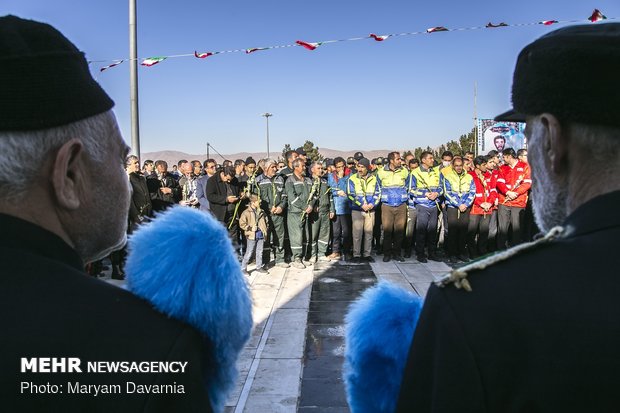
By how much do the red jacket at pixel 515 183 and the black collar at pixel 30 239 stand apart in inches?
363

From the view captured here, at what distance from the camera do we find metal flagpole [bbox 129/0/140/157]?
8156 mm

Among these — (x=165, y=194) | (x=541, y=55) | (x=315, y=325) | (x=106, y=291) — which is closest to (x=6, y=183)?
(x=106, y=291)

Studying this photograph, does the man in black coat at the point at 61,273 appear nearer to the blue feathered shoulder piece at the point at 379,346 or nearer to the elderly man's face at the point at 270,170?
the blue feathered shoulder piece at the point at 379,346

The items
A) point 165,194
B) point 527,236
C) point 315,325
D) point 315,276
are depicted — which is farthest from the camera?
point 527,236

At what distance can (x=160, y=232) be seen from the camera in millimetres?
1052

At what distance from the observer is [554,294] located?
0.88 m

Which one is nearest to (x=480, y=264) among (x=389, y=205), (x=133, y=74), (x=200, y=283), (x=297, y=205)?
(x=200, y=283)

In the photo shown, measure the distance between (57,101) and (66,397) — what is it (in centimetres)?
56

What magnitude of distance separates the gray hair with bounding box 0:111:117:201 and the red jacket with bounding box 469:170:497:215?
8.95 m

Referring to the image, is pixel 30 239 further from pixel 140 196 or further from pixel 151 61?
pixel 151 61

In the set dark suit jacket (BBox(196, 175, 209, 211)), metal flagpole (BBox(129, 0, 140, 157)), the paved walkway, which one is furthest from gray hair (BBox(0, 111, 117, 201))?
dark suit jacket (BBox(196, 175, 209, 211))

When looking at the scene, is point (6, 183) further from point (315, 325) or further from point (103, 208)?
point (315, 325)

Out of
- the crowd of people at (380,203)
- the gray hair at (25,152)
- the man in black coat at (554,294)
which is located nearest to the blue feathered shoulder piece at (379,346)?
the man in black coat at (554,294)

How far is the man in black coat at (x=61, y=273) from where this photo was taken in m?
0.84
